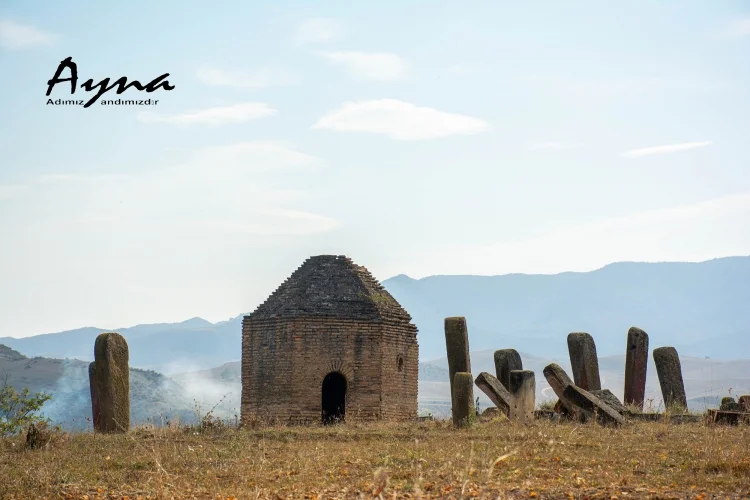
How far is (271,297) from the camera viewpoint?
25906 mm

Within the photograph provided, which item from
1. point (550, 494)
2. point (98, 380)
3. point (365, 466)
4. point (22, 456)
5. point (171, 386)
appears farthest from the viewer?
point (171, 386)

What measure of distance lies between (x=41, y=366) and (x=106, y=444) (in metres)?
75.9

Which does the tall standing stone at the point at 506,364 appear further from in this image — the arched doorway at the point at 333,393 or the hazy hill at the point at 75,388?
the hazy hill at the point at 75,388

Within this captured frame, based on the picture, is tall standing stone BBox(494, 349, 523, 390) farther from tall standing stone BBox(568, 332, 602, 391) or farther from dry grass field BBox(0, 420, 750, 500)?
dry grass field BBox(0, 420, 750, 500)

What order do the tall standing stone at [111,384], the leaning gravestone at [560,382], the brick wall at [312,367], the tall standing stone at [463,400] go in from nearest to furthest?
the tall standing stone at [463,400]
the leaning gravestone at [560,382]
the tall standing stone at [111,384]
the brick wall at [312,367]

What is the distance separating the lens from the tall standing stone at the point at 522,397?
1902cm

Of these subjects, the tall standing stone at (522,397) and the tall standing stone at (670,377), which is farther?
the tall standing stone at (670,377)

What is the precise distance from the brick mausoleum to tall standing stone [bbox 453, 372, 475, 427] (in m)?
5.04

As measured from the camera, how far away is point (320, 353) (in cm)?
2459

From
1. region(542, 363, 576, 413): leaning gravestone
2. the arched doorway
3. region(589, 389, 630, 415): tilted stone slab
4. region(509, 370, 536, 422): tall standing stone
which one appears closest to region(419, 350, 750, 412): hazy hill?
the arched doorway

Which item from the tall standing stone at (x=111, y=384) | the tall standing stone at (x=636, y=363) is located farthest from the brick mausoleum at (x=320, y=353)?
Answer: the tall standing stone at (x=636, y=363)

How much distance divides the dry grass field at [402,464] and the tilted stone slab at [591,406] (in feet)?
2.08

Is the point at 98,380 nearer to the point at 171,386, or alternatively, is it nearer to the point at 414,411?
the point at 414,411

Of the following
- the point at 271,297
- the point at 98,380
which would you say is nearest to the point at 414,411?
the point at 271,297
